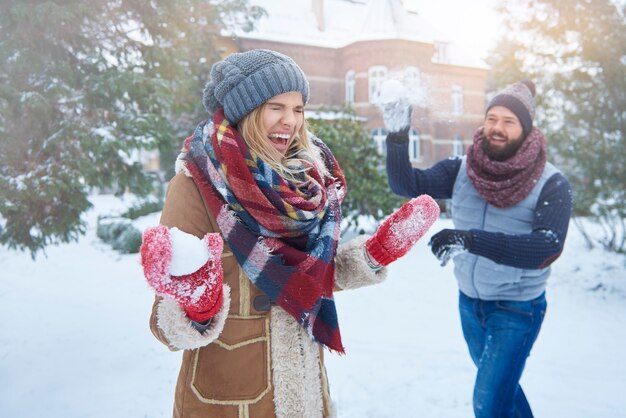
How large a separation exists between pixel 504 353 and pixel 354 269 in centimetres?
105

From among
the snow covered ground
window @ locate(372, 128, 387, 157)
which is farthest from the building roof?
the snow covered ground

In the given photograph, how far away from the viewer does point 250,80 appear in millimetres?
1632

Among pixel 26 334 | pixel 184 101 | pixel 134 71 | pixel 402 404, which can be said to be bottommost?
pixel 26 334

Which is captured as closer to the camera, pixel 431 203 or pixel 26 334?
pixel 431 203

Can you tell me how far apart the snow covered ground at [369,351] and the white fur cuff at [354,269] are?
2.76ft

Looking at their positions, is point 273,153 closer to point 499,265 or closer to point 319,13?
point 499,265

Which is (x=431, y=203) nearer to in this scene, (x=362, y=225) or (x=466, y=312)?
(x=466, y=312)

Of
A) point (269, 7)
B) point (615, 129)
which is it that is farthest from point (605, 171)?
point (269, 7)

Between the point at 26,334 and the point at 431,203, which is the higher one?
the point at 431,203

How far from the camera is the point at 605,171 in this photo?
6.83 meters

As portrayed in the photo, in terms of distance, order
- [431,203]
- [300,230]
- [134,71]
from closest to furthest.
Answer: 1. [300,230]
2. [431,203]
3. [134,71]

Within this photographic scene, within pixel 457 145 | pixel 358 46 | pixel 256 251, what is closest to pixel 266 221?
pixel 256 251

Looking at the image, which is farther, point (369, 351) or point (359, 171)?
point (359, 171)

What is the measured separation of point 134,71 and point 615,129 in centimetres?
643
